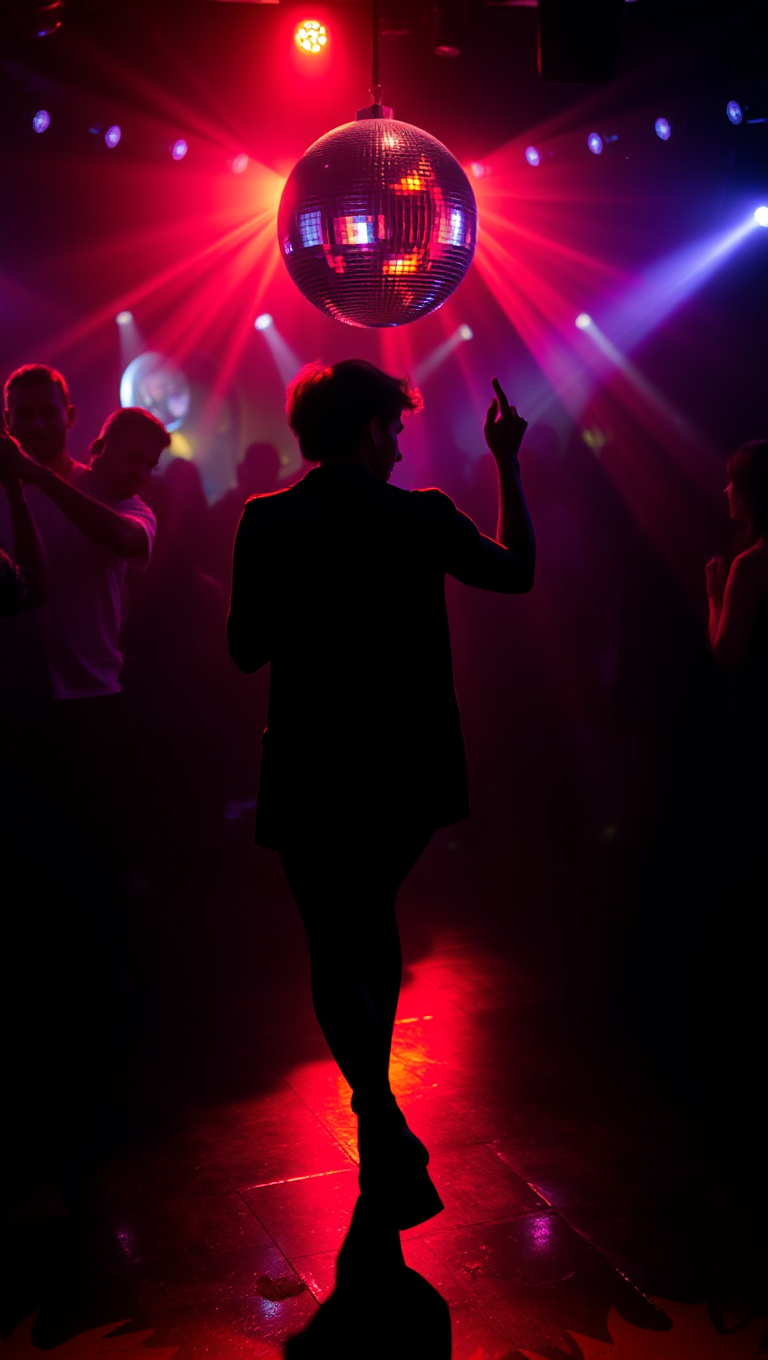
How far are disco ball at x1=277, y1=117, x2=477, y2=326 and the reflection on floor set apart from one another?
75.7 inches

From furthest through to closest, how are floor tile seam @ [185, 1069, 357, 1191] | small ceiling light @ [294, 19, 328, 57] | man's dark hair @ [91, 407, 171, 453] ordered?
small ceiling light @ [294, 19, 328, 57] → man's dark hair @ [91, 407, 171, 453] → floor tile seam @ [185, 1069, 357, 1191]

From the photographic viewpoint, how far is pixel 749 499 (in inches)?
121

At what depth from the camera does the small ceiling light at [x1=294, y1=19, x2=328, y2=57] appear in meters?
4.59

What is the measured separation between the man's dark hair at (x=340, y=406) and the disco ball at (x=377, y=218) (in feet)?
2.34

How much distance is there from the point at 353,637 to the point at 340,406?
1.41ft

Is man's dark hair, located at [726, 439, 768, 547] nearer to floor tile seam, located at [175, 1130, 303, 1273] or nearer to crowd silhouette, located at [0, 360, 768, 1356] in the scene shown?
crowd silhouette, located at [0, 360, 768, 1356]

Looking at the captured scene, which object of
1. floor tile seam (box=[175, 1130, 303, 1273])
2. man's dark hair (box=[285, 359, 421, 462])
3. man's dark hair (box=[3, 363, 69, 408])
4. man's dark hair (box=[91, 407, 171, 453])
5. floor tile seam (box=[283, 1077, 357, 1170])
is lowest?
floor tile seam (box=[175, 1130, 303, 1273])

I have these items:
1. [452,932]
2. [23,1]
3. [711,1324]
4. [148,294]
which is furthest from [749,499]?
[148,294]

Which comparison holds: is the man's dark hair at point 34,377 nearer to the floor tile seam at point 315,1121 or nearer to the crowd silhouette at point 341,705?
the crowd silhouette at point 341,705

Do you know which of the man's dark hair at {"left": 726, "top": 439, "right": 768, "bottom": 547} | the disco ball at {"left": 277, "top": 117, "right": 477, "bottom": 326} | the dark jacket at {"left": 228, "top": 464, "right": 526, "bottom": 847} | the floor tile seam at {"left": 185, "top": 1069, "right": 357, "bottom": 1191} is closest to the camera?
the dark jacket at {"left": 228, "top": 464, "right": 526, "bottom": 847}

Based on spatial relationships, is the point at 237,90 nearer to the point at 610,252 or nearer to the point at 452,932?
the point at 610,252

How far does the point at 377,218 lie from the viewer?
8.42 ft

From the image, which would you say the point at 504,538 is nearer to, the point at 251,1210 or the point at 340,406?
the point at 340,406

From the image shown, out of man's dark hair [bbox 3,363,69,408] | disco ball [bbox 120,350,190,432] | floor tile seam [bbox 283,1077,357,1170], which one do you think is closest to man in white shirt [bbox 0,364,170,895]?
man's dark hair [bbox 3,363,69,408]
